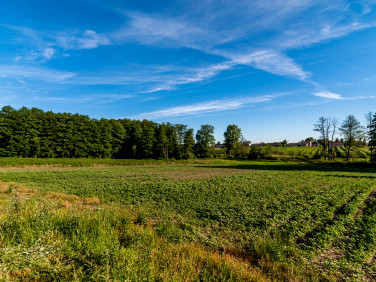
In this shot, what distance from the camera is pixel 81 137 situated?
192ft

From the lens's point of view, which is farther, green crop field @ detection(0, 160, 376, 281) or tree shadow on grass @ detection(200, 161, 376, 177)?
tree shadow on grass @ detection(200, 161, 376, 177)

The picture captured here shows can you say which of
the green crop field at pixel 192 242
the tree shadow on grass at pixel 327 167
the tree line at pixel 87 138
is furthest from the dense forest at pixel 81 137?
the green crop field at pixel 192 242

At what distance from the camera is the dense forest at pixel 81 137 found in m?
49.9

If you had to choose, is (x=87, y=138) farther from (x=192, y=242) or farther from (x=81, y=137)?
(x=192, y=242)

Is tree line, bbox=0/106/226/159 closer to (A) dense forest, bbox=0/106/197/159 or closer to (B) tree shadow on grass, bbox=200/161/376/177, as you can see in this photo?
(A) dense forest, bbox=0/106/197/159

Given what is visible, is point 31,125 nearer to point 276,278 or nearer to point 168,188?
point 168,188

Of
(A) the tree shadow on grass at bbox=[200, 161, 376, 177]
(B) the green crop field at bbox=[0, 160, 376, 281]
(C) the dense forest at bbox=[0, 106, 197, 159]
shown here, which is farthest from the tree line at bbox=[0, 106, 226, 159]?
(B) the green crop field at bbox=[0, 160, 376, 281]

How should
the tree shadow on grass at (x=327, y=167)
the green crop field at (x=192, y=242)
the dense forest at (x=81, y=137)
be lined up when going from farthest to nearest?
the dense forest at (x=81, y=137), the tree shadow on grass at (x=327, y=167), the green crop field at (x=192, y=242)

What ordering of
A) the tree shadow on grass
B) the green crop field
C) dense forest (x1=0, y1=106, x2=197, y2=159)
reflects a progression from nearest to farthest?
the green crop field < the tree shadow on grass < dense forest (x1=0, y1=106, x2=197, y2=159)

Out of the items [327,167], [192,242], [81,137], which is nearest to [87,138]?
[81,137]

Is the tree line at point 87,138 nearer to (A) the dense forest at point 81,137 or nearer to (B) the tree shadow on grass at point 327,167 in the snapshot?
A: (A) the dense forest at point 81,137

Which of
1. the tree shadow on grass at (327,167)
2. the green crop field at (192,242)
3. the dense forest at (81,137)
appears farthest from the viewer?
the dense forest at (81,137)

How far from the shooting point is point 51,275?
355cm

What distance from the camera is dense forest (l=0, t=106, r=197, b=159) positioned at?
49.9 metres
